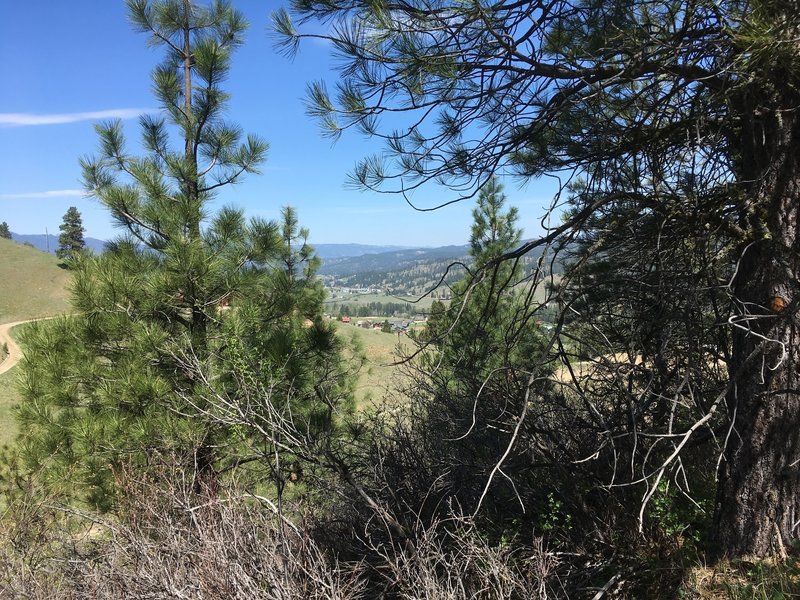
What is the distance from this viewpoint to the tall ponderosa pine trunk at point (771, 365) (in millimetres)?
2543

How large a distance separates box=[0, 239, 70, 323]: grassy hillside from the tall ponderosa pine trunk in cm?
5219

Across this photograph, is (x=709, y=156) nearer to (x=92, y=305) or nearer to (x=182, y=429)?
(x=182, y=429)

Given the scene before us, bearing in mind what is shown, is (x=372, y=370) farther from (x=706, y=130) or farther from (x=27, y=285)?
(x=27, y=285)

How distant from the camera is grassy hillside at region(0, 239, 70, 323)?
4766 centimetres

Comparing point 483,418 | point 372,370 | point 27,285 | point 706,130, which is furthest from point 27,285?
point 706,130

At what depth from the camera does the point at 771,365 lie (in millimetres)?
2613

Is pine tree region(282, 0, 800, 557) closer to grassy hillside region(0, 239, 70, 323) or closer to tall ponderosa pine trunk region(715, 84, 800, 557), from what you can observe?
tall ponderosa pine trunk region(715, 84, 800, 557)

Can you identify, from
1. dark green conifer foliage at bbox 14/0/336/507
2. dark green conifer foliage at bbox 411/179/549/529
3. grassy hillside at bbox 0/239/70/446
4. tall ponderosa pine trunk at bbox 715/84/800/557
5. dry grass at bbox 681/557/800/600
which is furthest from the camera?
grassy hillside at bbox 0/239/70/446

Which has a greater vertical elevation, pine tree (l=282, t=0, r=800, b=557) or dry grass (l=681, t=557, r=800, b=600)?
pine tree (l=282, t=0, r=800, b=557)

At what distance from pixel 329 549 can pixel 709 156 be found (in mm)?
4060

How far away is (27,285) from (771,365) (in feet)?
219

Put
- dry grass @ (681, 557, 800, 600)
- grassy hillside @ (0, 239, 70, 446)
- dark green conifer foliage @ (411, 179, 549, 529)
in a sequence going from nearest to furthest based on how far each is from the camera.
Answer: dry grass @ (681, 557, 800, 600) → dark green conifer foliage @ (411, 179, 549, 529) → grassy hillside @ (0, 239, 70, 446)

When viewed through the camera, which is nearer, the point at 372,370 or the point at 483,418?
the point at 483,418

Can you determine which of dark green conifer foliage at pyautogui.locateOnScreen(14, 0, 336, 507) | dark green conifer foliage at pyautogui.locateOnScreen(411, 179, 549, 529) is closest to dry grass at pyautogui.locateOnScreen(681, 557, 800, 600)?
dark green conifer foliage at pyautogui.locateOnScreen(411, 179, 549, 529)
